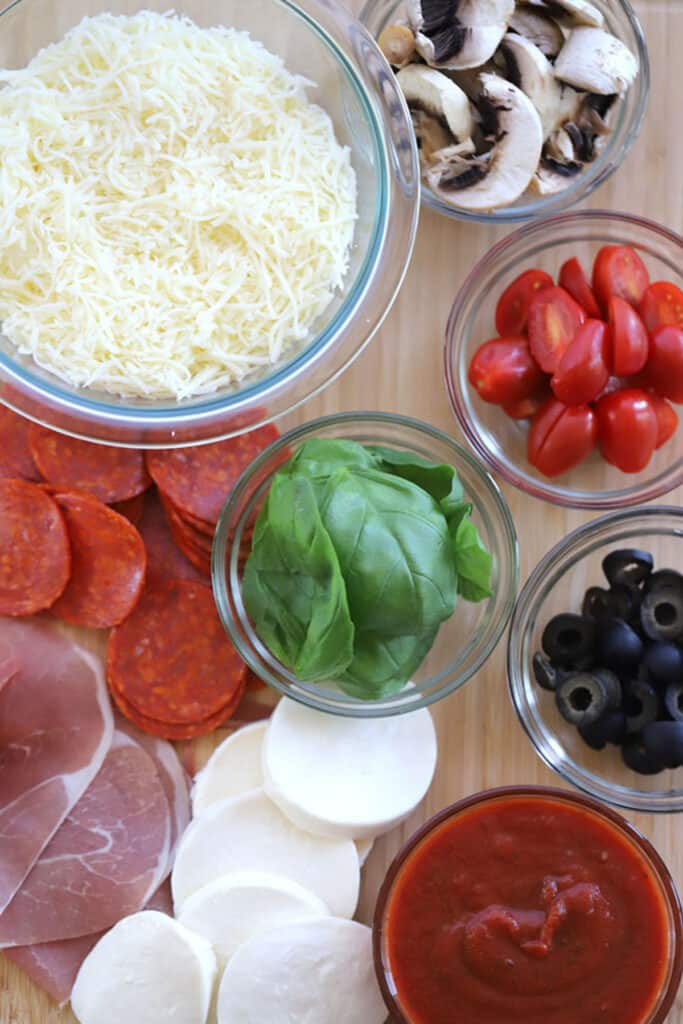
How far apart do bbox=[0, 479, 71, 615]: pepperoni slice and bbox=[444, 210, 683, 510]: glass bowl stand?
764 mm

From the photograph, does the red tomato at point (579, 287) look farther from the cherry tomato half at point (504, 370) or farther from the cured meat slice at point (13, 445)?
the cured meat slice at point (13, 445)

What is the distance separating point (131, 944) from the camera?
183 cm

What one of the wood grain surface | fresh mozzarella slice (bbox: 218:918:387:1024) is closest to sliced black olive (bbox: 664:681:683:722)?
the wood grain surface

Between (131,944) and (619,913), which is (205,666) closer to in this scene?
(131,944)

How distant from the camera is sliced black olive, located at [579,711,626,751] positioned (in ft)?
6.03

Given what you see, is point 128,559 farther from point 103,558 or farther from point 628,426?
point 628,426

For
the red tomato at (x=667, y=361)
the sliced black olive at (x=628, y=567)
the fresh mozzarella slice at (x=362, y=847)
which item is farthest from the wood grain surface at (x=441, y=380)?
the red tomato at (x=667, y=361)

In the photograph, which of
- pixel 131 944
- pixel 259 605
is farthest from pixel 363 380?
pixel 131 944

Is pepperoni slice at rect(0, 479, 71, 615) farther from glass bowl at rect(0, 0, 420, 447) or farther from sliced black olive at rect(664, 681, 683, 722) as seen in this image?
sliced black olive at rect(664, 681, 683, 722)

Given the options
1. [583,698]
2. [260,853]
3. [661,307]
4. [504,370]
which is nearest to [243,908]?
[260,853]

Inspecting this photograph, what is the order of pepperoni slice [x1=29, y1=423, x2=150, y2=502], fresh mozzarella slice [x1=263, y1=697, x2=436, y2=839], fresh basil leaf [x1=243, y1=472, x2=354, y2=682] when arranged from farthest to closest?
1. pepperoni slice [x1=29, y1=423, x2=150, y2=502]
2. fresh mozzarella slice [x1=263, y1=697, x2=436, y2=839]
3. fresh basil leaf [x1=243, y1=472, x2=354, y2=682]

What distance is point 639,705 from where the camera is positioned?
6.00ft

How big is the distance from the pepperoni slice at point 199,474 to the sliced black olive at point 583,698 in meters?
0.68

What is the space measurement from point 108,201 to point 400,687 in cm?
93
